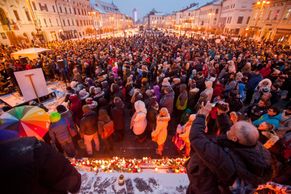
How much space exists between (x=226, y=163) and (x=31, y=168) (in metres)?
1.73

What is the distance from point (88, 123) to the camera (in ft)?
13.4

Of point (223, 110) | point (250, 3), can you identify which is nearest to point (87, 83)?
point (223, 110)

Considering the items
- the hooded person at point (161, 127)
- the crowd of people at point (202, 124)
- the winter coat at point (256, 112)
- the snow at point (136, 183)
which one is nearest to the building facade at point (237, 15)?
the crowd of people at point (202, 124)

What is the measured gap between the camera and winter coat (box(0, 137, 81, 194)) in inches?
44.8

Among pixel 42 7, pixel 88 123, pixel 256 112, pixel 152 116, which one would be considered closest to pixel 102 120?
pixel 88 123

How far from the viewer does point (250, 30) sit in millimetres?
35344

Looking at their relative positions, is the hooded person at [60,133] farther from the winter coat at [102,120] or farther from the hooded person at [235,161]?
the hooded person at [235,161]

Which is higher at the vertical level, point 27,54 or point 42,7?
point 42,7

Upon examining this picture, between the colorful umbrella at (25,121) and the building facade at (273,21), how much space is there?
28583 millimetres

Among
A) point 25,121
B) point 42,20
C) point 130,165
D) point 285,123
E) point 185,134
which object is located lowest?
point 130,165

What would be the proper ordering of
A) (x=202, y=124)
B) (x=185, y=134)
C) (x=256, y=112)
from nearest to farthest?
(x=202, y=124)
(x=185, y=134)
(x=256, y=112)

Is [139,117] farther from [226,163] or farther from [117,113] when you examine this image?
[226,163]

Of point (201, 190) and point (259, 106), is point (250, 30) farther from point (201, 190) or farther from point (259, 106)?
point (201, 190)

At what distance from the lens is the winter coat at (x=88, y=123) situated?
160 inches
